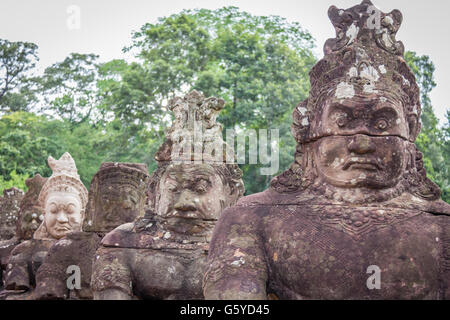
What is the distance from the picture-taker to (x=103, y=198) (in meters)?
7.65

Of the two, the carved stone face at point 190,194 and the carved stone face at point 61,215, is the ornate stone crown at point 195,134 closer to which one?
the carved stone face at point 190,194

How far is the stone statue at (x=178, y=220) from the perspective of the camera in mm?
5406

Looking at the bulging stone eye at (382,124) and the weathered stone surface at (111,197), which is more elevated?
the bulging stone eye at (382,124)

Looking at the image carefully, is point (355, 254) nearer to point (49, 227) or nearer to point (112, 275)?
point (112, 275)

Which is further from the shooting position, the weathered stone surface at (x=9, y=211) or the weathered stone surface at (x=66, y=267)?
the weathered stone surface at (x=9, y=211)

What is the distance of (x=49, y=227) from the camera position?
9.11 metres

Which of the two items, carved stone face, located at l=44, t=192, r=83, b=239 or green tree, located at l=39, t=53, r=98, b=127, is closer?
carved stone face, located at l=44, t=192, r=83, b=239

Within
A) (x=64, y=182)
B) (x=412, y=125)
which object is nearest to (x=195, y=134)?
(x=412, y=125)

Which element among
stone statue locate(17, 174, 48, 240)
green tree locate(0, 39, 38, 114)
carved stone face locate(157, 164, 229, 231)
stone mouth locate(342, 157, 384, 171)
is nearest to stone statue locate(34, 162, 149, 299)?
carved stone face locate(157, 164, 229, 231)

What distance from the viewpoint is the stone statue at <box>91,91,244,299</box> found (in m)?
5.41

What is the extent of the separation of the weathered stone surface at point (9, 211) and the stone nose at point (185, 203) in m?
7.40

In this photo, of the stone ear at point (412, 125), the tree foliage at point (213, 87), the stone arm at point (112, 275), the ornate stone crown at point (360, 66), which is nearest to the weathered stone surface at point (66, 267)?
the stone arm at point (112, 275)

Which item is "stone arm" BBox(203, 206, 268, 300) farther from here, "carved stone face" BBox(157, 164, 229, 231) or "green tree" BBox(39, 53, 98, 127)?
"green tree" BBox(39, 53, 98, 127)
